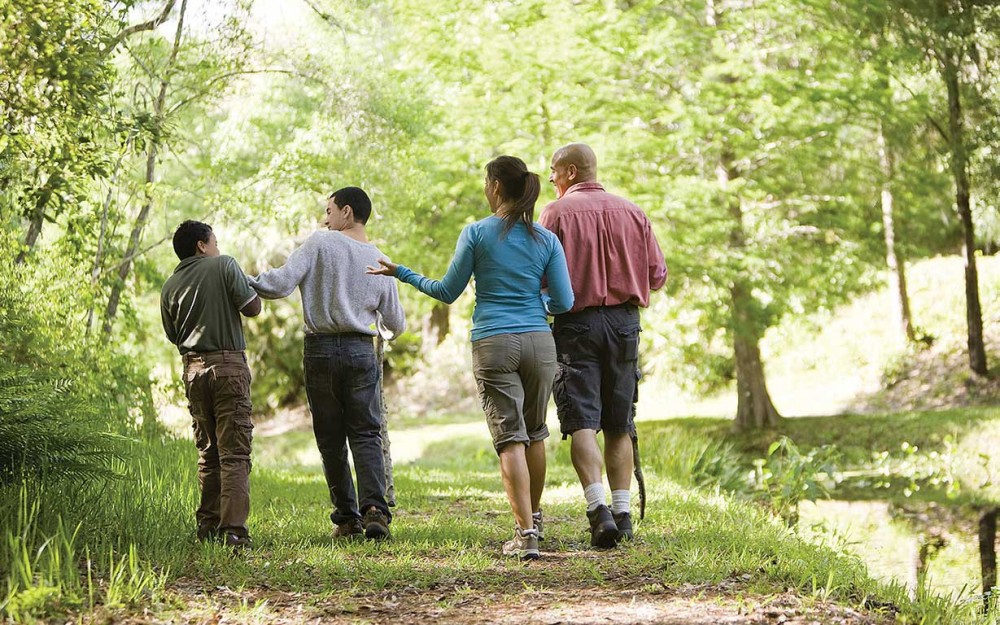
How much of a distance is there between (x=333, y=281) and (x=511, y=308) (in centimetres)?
96

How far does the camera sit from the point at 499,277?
517 cm

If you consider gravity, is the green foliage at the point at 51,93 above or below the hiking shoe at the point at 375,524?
above

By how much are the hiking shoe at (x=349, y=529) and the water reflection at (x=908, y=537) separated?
10.5 feet

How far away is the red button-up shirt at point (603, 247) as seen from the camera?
5.61 metres

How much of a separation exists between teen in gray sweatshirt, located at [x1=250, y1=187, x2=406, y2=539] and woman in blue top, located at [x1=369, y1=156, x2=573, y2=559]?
0.88ft

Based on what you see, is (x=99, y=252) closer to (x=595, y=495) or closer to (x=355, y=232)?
(x=355, y=232)

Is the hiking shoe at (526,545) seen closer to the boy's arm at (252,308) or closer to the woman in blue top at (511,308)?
the woman in blue top at (511,308)

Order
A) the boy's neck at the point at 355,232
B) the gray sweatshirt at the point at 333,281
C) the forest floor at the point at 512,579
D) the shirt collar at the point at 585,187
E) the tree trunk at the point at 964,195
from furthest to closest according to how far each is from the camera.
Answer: the tree trunk at the point at 964,195
the shirt collar at the point at 585,187
the boy's neck at the point at 355,232
the gray sweatshirt at the point at 333,281
the forest floor at the point at 512,579

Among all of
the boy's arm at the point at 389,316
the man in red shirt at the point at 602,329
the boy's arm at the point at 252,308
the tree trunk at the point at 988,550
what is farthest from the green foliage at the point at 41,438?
the tree trunk at the point at 988,550

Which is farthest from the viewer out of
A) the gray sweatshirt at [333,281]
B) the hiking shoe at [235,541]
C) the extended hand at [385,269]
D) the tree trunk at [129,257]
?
the tree trunk at [129,257]

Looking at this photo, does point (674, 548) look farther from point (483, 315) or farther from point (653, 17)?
point (653, 17)

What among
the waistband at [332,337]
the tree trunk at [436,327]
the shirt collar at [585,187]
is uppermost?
the tree trunk at [436,327]

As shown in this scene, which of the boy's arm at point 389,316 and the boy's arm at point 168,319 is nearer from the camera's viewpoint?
the boy's arm at point 168,319

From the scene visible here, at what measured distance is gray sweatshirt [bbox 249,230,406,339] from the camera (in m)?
5.28
